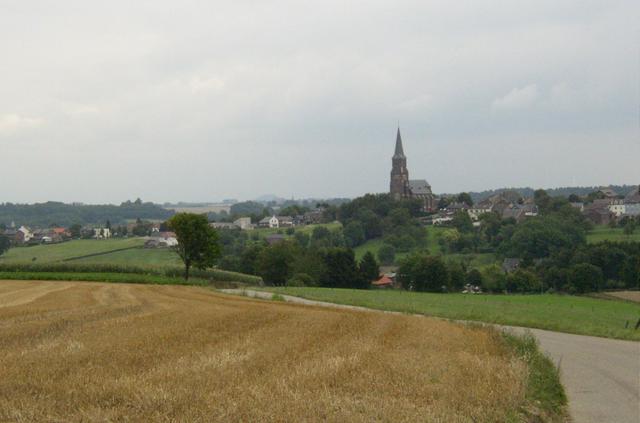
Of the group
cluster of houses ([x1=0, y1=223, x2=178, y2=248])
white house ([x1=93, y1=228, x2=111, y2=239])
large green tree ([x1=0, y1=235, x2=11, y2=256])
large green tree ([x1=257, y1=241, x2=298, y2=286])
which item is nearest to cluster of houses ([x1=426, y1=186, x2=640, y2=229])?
cluster of houses ([x1=0, y1=223, x2=178, y2=248])

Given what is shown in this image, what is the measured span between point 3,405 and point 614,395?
35.2ft

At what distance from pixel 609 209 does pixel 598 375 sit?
16292 centimetres

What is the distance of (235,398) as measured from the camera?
984 cm

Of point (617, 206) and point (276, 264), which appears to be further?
point (617, 206)

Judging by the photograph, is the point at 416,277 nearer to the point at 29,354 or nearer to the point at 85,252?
the point at 85,252

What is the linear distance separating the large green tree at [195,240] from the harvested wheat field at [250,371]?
3281 centimetres

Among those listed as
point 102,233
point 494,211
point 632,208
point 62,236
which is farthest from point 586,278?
point 632,208

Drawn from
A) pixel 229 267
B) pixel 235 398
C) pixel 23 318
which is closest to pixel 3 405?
pixel 235 398

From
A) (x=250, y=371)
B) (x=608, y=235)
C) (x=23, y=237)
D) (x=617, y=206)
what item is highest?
(x=250, y=371)

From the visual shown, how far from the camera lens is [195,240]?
2096 inches

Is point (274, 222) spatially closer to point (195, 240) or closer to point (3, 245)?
point (3, 245)

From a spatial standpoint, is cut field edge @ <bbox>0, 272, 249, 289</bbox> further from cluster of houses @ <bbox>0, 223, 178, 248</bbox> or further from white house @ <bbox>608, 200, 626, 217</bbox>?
white house @ <bbox>608, 200, 626, 217</bbox>

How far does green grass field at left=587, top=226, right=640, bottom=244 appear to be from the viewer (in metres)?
111

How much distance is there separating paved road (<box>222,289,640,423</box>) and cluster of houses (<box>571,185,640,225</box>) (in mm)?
128674
